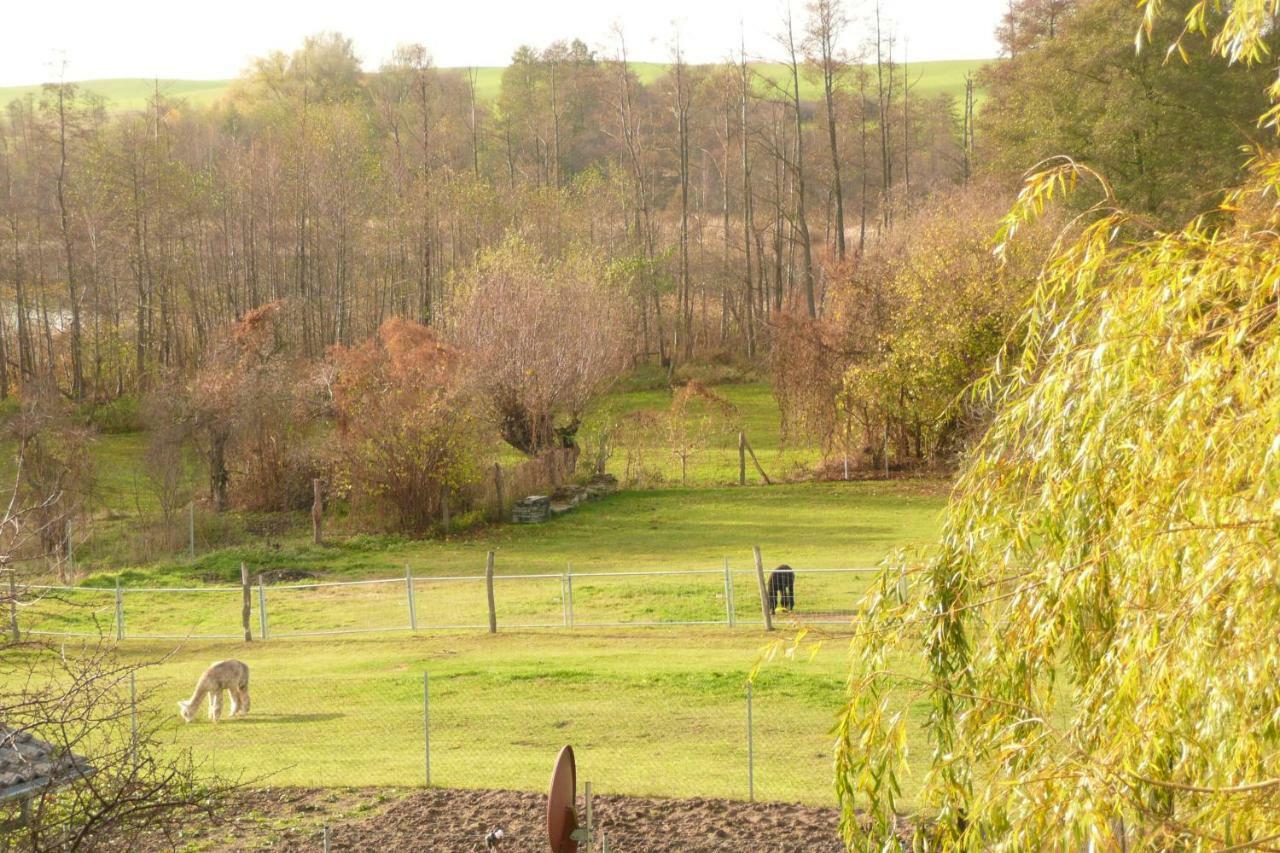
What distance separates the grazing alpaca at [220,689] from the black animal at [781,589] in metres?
9.43

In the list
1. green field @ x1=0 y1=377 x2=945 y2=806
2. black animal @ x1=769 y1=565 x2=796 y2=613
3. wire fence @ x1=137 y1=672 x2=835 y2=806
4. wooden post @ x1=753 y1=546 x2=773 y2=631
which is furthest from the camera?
black animal @ x1=769 y1=565 x2=796 y2=613

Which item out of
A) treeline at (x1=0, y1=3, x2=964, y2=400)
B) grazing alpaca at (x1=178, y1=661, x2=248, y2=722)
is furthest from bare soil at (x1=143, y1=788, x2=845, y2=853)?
treeline at (x1=0, y1=3, x2=964, y2=400)

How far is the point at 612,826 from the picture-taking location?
13.5m

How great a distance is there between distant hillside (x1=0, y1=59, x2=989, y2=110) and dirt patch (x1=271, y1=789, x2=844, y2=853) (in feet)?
Answer: 352

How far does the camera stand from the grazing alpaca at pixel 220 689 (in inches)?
717

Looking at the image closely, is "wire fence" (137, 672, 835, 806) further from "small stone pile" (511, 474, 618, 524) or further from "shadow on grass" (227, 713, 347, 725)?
"small stone pile" (511, 474, 618, 524)

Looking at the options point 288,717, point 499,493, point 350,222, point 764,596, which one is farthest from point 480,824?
point 350,222

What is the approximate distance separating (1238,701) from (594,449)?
38153 mm

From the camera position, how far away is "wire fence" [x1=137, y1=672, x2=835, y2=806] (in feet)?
50.1

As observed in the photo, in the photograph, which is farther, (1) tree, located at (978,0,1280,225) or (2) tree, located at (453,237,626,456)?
(1) tree, located at (978,0,1280,225)

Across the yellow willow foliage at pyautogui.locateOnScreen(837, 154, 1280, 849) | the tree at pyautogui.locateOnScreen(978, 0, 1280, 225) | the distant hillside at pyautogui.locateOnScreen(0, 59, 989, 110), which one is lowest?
the yellow willow foliage at pyautogui.locateOnScreen(837, 154, 1280, 849)

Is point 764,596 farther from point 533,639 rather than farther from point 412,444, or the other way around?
point 412,444

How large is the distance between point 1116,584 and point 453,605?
844 inches

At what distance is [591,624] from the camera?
963 inches
